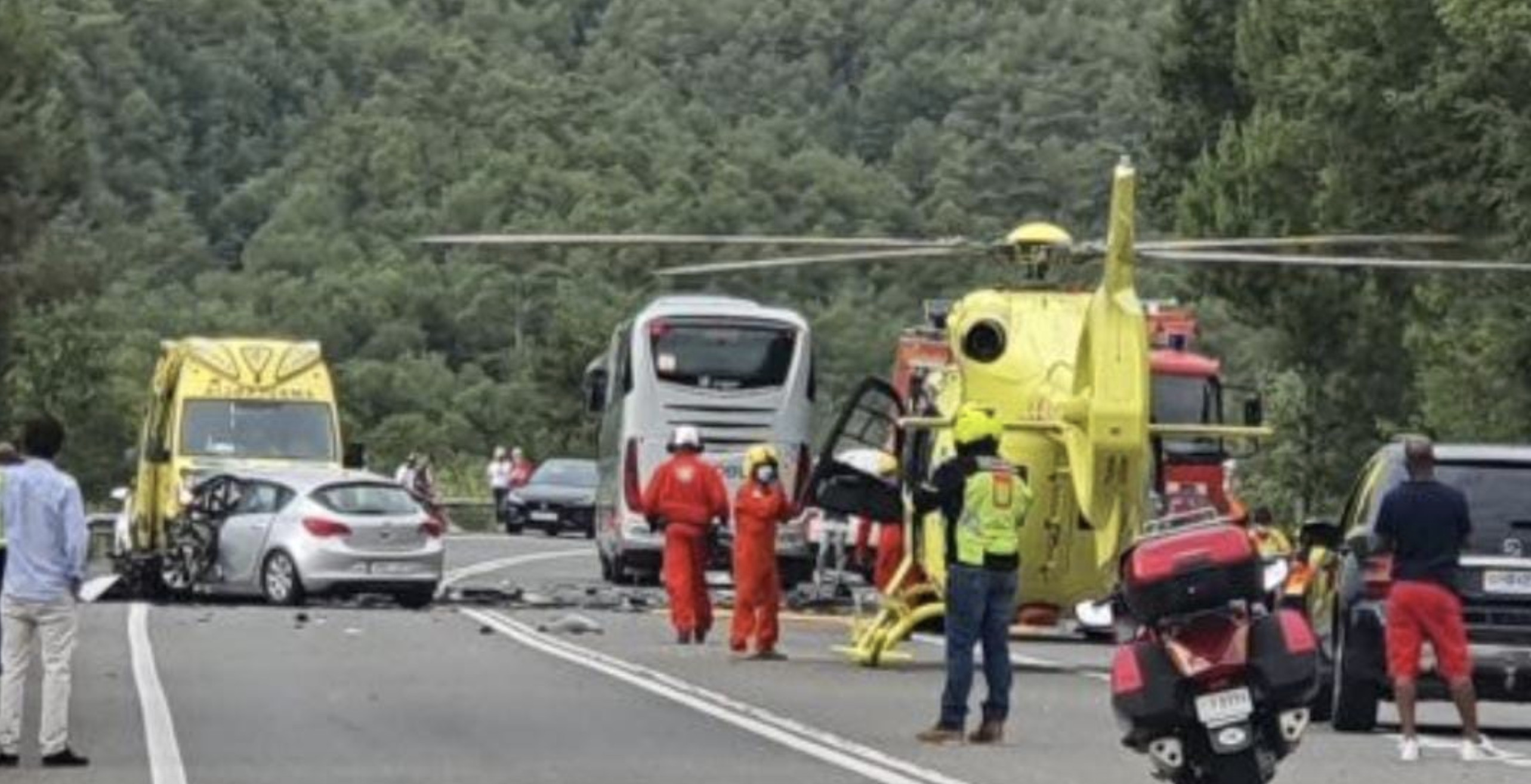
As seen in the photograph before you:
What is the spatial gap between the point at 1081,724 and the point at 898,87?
96.8 m

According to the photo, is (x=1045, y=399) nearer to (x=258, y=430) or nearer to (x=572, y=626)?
(x=572, y=626)

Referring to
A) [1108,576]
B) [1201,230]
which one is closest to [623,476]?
[1201,230]

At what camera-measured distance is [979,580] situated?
2238 centimetres

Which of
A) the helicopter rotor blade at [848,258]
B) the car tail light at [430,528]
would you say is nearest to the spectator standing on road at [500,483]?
the car tail light at [430,528]

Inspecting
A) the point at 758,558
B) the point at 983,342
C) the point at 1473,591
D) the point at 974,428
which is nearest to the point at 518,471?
the point at 758,558

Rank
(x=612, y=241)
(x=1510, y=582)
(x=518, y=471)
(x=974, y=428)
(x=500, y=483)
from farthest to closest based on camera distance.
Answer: (x=500, y=483) < (x=518, y=471) < (x=612, y=241) < (x=1510, y=582) < (x=974, y=428)

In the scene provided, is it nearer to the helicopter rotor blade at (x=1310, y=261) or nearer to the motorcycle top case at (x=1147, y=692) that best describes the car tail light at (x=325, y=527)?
the helicopter rotor blade at (x=1310, y=261)

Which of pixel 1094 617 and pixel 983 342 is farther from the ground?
pixel 983 342

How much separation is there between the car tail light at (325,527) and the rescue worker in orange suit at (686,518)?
280 inches

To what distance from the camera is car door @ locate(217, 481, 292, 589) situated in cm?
3975

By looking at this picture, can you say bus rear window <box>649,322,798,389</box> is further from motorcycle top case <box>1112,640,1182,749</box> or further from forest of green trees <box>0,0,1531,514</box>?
motorcycle top case <box>1112,640,1182,749</box>

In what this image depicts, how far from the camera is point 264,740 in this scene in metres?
22.0

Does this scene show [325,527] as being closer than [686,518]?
No

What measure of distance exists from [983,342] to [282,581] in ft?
39.1
